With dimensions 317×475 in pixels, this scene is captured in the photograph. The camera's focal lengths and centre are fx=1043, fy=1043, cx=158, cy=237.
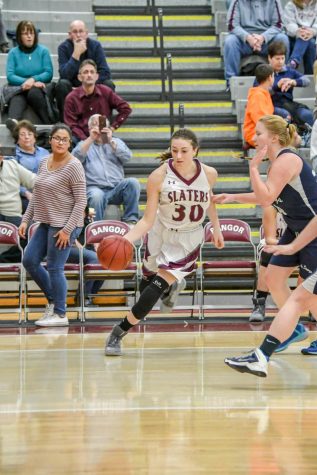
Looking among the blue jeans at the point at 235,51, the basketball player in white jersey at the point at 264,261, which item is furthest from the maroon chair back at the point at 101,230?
the blue jeans at the point at 235,51

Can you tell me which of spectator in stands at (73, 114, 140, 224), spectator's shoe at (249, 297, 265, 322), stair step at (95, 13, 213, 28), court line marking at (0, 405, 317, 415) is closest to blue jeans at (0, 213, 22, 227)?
spectator in stands at (73, 114, 140, 224)

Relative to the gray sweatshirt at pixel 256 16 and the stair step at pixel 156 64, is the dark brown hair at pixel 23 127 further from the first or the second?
the gray sweatshirt at pixel 256 16

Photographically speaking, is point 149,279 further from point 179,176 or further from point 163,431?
point 163,431

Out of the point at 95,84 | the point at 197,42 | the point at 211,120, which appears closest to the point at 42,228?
the point at 95,84

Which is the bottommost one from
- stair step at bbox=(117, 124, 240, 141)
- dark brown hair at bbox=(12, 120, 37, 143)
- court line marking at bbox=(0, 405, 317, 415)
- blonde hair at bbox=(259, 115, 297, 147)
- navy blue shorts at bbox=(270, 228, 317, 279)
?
stair step at bbox=(117, 124, 240, 141)

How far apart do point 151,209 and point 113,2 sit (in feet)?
25.4

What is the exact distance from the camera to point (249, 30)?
44.7ft

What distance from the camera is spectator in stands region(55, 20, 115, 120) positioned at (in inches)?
486

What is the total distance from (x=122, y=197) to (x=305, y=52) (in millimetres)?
3862

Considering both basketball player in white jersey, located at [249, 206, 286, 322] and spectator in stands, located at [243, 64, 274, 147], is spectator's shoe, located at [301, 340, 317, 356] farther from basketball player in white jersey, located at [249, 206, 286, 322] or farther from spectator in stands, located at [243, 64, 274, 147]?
spectator in stands, located at [243, 64, 274, 147]

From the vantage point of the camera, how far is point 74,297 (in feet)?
35.6

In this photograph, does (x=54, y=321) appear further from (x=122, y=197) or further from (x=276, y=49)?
(x=276, y=49)

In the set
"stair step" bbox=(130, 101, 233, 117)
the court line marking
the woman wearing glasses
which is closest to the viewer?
the court line marking

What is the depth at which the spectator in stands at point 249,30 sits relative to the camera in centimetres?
1324
